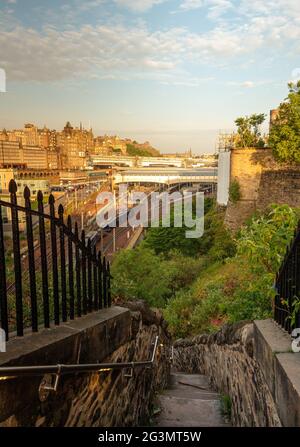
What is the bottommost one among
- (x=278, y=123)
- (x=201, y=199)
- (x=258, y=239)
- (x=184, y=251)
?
(x=184, y=251)

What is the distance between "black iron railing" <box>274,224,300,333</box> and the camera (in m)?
2.80

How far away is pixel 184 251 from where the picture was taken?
28.5 metres

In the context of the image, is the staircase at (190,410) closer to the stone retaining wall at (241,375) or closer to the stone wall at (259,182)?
the stone retaining wall at (241,375)

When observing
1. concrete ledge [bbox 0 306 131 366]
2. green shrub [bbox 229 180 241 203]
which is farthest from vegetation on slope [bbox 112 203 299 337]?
green shrub [bbox 229 180 241 203]

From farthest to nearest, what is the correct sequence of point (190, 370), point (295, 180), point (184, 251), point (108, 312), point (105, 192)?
point (105, 192) → point (184, 251) → point (295, 180) → point (190, 370) → point (108, 312)

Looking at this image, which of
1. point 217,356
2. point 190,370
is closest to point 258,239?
point 217,356

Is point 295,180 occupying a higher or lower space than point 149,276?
higher

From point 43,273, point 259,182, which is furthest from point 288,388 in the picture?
point 259,182
